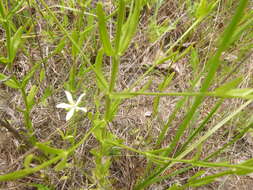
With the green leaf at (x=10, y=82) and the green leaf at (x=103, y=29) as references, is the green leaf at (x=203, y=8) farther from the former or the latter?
the green leaf at (x=10, y=82)

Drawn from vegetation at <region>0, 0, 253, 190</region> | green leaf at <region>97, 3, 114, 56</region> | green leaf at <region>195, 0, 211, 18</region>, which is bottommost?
vegetation at <region>0, 0, 253, 190</region>

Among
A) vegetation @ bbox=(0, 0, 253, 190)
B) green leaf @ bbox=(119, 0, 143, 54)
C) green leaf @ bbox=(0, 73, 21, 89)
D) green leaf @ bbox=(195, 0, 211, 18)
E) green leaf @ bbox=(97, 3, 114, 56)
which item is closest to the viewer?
green leaf @ bbox=(97, 3, 114, 56)

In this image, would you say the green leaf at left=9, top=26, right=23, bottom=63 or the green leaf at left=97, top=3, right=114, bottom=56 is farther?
the green leaf at left=9, top=26, right=23, bottom=63

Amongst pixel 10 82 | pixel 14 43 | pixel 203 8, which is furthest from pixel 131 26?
pixel 10 82

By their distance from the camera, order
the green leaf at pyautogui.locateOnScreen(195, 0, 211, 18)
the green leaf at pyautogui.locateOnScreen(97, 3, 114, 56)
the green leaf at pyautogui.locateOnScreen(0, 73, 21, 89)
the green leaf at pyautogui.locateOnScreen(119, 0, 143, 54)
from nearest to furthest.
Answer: the green leaf at pyautogui.locateOnScreen(97, 3, 114, 56) < the green leaf at pyautogui.locateOnScreen(119, 0, 143, 54) < the green leaf at pyautogui.locateOnScreen(195, 0, 211, 18) < the green leaf at pyautogui.locateOnScreen(0, 73, 21, 89)

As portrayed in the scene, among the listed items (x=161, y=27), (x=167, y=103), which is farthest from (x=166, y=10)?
(x=167, y=103)

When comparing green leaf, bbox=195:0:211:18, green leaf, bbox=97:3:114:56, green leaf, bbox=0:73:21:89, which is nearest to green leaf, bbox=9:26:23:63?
green leaf, bbox=0:73:21:89

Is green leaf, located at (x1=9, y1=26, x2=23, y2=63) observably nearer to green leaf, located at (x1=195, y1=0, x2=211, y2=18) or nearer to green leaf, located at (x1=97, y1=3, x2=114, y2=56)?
green leaf, located at (x1=97, y1=3, x2=114, y2=56)

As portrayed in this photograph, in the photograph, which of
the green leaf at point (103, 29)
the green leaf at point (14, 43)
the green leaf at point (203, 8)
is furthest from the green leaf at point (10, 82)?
the green leaf at point (203, 8)

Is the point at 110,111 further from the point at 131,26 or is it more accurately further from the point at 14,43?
the point at 14,43

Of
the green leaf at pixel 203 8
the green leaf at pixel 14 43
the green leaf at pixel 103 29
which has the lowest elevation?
the green leaf at pixel 14 43

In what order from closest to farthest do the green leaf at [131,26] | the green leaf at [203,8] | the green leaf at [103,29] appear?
the green leaf at [103,29], the green leaf at [131,26], the green leaf at [203,8]
